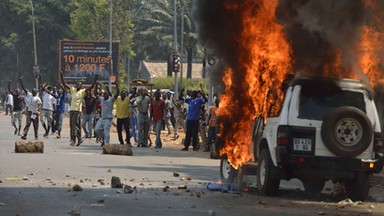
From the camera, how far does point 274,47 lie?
1591cm

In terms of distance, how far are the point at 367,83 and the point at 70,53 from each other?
157 feet

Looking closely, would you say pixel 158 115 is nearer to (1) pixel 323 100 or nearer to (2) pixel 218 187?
(2) pixel 218 187

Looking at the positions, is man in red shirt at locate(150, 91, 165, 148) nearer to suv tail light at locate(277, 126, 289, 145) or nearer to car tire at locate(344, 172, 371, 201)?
car tire at locate(344, 172, 371, 201)

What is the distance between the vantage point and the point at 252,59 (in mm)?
16391

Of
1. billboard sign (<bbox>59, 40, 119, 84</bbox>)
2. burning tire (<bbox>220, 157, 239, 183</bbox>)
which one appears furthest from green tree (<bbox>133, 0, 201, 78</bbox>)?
burning tire (<bbox>220, 157, 239, 183</bbox>)

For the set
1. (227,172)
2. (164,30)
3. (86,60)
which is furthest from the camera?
(164,30)

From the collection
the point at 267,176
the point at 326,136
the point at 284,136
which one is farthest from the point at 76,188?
the point at 326,136

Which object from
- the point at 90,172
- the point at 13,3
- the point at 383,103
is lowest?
the point at 90,172

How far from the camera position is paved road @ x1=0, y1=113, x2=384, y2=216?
40.1ft

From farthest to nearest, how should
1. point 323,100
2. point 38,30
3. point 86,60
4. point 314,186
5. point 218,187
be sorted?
1. point 38,30
2. point 86,60
3. point 314,186
4. point 218,187
5. point 323,100

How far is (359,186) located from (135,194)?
3.26 metres

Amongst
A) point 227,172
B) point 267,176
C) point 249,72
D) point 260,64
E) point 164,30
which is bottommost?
point 227,172

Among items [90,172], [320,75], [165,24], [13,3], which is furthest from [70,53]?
[320,75]

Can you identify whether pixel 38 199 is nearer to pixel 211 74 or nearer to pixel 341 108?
pixel 341 108
